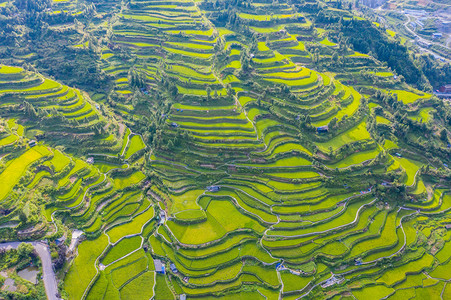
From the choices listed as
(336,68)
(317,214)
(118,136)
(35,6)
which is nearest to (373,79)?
(336,68)

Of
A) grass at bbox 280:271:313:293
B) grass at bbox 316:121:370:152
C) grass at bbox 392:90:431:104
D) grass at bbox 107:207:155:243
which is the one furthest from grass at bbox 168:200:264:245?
grass at bbox 392:90:431:104

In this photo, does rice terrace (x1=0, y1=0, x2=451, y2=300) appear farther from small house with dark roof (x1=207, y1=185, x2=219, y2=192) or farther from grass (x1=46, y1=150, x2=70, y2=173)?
small house with dark roof (x1=207, y1=185, x2=219, y2=192)

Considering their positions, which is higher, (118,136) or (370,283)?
(118,136)

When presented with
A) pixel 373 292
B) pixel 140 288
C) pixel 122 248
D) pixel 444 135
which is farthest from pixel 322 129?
pixel 140 288

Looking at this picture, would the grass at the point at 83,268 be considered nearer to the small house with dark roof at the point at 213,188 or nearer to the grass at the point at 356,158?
the small house with dark roof at the point at 213,188

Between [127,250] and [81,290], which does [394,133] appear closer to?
[127,250]
